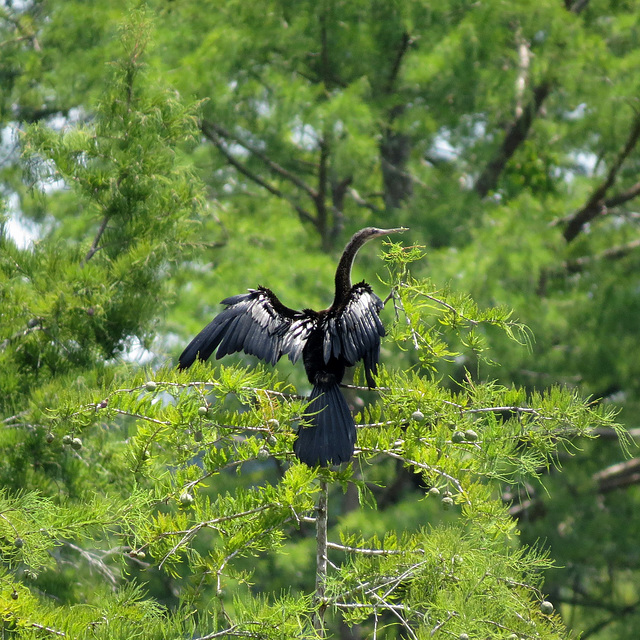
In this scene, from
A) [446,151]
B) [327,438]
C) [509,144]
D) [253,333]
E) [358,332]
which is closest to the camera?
[327,438]

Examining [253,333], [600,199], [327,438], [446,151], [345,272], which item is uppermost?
[446,151]

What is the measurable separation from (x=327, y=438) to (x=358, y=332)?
40cm

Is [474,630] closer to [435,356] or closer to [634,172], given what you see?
[435,356]

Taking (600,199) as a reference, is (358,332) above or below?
below

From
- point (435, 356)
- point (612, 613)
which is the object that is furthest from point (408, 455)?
point (612, 613)

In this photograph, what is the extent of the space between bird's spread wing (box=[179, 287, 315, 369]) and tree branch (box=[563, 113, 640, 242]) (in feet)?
15.4

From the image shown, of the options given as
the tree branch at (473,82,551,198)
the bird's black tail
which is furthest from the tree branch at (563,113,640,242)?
the bird's black tail

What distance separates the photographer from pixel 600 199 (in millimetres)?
7297

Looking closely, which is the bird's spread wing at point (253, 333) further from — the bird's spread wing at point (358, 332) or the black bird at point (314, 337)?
the bird's spread wing at point (358, 332)

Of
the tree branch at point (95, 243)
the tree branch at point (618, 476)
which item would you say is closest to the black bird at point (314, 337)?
the tree branch at point (95, 243)

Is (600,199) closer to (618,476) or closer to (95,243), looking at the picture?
(618,476)

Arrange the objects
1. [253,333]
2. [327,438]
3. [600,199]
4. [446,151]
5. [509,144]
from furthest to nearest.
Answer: [446,151] < [509,144] < [600,199] < [253,333] < [327,438]

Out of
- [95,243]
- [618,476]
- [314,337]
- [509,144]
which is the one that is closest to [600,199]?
[509,144]

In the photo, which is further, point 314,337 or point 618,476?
point 618,476
